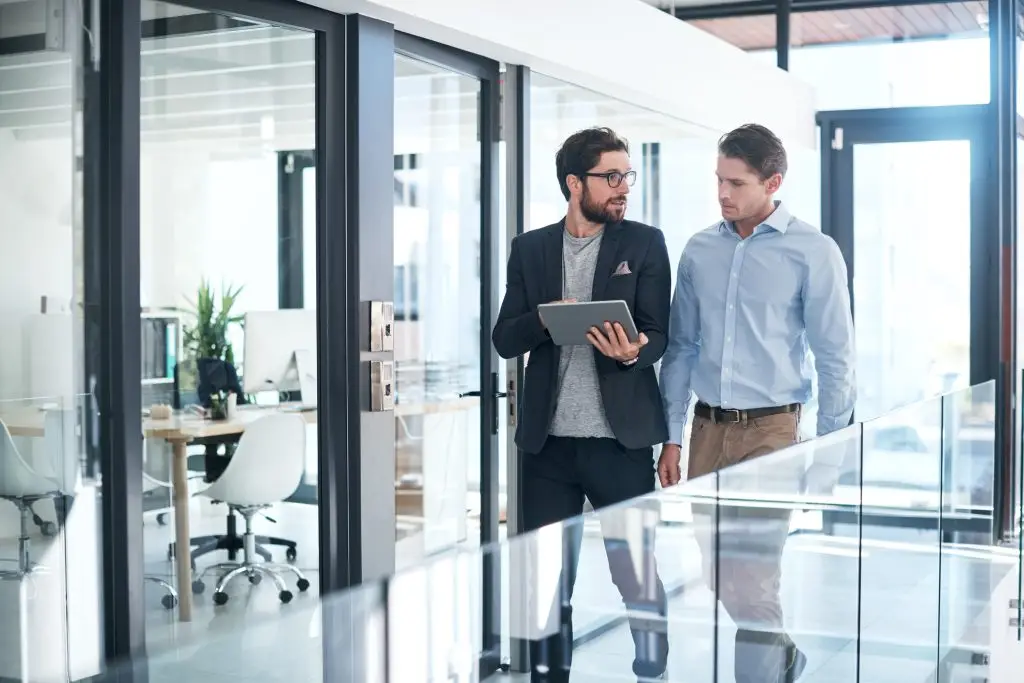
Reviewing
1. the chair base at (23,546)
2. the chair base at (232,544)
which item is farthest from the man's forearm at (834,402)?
the chair base at (23,546)

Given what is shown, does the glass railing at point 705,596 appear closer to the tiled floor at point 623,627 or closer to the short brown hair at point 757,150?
the tiled floor at point 623,627

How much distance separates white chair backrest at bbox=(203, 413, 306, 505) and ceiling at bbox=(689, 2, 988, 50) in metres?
4.38

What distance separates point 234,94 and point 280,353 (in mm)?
854

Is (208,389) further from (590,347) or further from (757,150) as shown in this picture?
(757,150)

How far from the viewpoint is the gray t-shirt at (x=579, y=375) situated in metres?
3.26

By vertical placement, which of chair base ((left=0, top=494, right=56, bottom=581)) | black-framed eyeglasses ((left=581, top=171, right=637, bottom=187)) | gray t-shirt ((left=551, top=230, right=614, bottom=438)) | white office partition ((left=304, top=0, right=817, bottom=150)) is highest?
white office partition ((left=304, top=0, right=817, bottom=150))

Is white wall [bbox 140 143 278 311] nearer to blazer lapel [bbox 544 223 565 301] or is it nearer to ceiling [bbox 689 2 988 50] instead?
blazer lapel [bbox 544 223 565 301]

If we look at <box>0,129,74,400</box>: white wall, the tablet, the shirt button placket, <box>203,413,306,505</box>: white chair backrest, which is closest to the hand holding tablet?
the tablet

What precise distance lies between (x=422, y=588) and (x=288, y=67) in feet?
7.84

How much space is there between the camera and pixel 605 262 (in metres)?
3.34

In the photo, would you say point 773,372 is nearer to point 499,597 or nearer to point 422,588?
point 499,597

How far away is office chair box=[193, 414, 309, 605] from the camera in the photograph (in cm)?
358

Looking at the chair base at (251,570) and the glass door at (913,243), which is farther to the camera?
the glass door at (913,243)

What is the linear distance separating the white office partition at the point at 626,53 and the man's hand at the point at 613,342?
1.15 m
